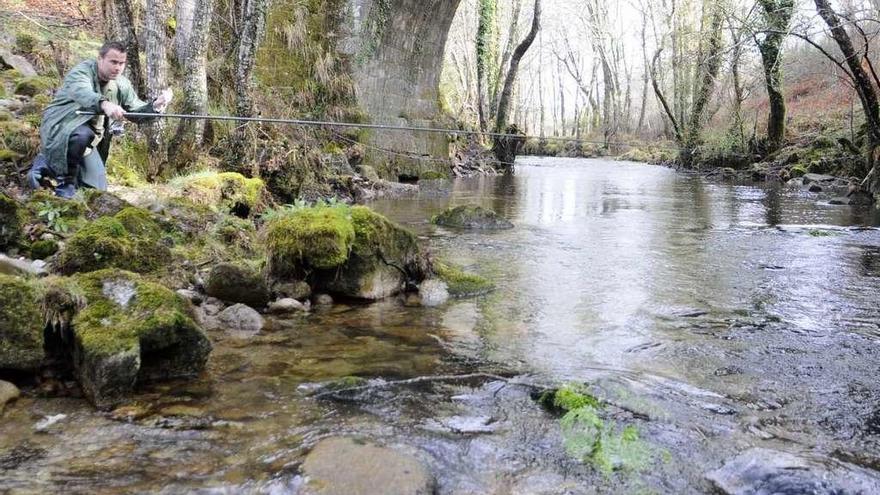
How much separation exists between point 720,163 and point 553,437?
21.5 m

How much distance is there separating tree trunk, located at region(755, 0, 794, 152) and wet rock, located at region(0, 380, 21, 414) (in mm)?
10991

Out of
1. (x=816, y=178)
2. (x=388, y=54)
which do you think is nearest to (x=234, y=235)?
(x=388, y=54)

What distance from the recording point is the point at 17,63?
10117 millimetres

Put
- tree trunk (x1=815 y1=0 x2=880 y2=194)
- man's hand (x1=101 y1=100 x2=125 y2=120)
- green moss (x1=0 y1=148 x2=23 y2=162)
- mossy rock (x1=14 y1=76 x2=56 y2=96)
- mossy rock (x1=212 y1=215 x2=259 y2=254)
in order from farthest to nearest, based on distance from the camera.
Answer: tree trunk (x1=815 y1=0 x2=880 y2=194) < mossy rock (x1=14 y1=76 x2=56 y2=96) < green moss (x1=0 y1=148 x2=23 y2=162) < mossy rock (x1=212 y1=215 x2=259 y2=254) < man's hand (x1=101 y1=100 x2=125 y2=120)

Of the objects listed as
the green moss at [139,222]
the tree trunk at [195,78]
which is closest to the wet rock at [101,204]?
the green moss at [139,222]

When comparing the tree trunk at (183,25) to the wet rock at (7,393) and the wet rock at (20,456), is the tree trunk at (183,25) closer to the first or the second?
the wet rock at (7,393)

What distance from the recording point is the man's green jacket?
197 inches

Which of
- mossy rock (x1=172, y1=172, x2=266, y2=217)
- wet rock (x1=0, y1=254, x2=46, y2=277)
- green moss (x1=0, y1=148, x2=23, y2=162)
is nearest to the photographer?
wet rock (x1=0, y1=254, x2=46, y2=277)

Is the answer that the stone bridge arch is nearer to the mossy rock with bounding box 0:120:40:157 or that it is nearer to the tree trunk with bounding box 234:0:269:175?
the tree trunk with bounding box 234:0:269:175

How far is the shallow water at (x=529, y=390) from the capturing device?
2.36m

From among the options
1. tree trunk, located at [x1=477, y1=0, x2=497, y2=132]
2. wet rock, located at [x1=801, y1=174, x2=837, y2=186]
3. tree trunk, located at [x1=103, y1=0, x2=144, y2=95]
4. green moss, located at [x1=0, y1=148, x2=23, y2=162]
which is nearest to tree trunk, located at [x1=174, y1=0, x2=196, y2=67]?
tree trunk, located at [x1=103, y1=0, x2=144, y2=95]

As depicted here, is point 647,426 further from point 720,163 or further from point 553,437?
point 720,163

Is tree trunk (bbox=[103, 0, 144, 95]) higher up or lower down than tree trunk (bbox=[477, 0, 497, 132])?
lower down

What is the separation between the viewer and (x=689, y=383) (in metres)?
3.21
